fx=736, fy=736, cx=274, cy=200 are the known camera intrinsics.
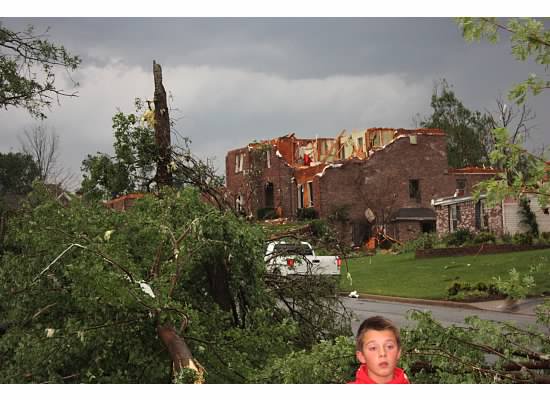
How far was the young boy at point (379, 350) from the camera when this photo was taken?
2771 mm

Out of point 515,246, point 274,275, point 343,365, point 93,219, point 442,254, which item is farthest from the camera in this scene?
point 442,254

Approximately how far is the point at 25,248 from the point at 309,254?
192 cm

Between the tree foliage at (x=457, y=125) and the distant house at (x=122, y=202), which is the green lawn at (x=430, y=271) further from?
the distant house at (x=122, y=202)

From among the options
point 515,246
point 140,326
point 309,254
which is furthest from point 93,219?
point 515,246

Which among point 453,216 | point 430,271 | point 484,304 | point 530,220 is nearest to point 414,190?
point 453,216

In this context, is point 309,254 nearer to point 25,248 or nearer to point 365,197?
point 365,197

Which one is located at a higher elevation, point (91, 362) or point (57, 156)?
point (57, 156)

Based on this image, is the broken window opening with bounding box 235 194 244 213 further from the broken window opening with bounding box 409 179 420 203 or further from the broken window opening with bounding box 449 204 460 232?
the broken window opening with bounding box 449 204 460 232

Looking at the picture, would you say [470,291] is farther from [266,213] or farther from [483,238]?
[266,213]

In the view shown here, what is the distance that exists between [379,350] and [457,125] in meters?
3.03

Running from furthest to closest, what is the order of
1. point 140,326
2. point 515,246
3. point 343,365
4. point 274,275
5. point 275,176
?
point 515,246, point 275,176, point 274,275, point 140,326, point 343,365

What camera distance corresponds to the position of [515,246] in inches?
252

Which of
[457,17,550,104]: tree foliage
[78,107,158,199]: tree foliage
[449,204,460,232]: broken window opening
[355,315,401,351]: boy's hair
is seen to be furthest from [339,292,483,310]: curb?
[355,315,401,351]: boy's hair

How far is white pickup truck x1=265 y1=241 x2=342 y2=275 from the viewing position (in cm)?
496
